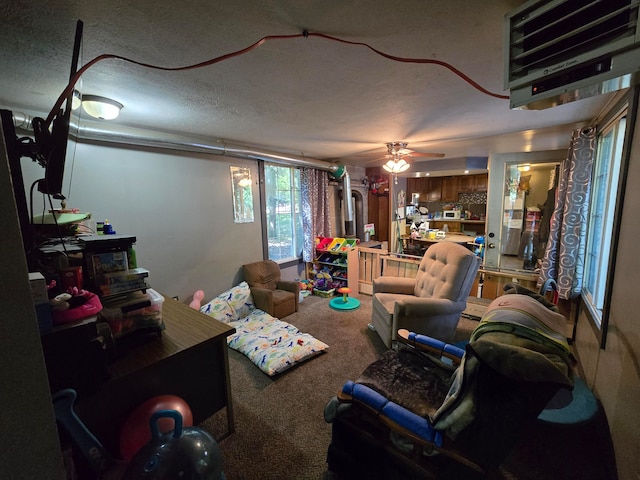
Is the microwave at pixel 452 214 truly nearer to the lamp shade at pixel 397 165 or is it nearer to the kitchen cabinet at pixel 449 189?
the kitchen cabinet at pixel 449 189

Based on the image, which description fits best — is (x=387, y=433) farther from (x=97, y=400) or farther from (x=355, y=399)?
(x=97, y=400)

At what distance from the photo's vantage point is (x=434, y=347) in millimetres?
1652

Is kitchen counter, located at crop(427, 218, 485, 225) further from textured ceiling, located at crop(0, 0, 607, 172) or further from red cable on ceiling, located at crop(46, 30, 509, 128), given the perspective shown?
red cable on ceiling, located at crop(46, 30, 509, 128)

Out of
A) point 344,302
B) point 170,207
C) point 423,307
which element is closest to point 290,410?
point 423,307

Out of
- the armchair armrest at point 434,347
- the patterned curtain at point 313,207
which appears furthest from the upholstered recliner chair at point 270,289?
the armchair armrest at point 434,347

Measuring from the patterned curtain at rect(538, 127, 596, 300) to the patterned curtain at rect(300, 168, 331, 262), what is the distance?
292cm

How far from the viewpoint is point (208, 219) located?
3096 mm

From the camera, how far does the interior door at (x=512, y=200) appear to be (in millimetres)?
3139

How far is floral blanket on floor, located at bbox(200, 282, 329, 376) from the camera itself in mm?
2291

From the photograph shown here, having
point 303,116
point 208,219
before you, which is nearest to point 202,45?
point 303,116

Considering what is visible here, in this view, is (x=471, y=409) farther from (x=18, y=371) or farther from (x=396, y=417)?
(x=18, y=371)

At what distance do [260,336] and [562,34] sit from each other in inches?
109

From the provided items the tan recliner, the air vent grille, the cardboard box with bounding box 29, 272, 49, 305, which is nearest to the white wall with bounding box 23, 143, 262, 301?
the cardboard box with bounding box 29, 272, 49, 305

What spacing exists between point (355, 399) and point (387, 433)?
199mm
